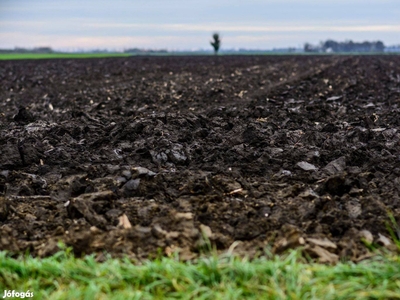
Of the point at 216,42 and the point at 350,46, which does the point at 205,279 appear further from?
the point at 350,46

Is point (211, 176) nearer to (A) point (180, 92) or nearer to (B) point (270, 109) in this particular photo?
(B) point (270, 109)

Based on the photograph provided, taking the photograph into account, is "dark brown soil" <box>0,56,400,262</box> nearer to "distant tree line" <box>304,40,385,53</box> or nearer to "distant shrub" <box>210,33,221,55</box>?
"distant shrub" <box>210,33,221,55</box>

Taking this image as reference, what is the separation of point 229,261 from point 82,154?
437 cm

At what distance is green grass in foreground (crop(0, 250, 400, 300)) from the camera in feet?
13.5

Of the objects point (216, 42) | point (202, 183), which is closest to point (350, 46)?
point (216, 42)

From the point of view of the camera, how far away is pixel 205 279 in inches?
169

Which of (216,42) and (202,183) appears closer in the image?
(202,183)

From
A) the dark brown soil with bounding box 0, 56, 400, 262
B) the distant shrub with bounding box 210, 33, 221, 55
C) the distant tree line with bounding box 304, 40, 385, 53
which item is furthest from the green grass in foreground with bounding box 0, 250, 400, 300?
the distant tree line with bounding box 304, 40, 385, 53

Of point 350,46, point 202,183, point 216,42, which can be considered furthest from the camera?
point 350,46

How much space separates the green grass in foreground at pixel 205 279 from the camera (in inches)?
162

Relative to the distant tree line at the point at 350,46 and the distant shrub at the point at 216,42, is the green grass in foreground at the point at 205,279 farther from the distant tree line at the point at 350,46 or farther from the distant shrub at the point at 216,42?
the distant tree line at the point at 350,46

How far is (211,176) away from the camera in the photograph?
698cm

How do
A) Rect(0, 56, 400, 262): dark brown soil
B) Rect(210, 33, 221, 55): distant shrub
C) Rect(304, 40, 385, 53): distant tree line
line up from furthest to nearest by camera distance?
Rect(304, 40, 385, 53): distant tree line < Rect(210, 33, 221, 55): distant shrub < Rect(0, 56, 400, 262): dark brown soil

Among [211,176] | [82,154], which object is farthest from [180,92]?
[211,176]
